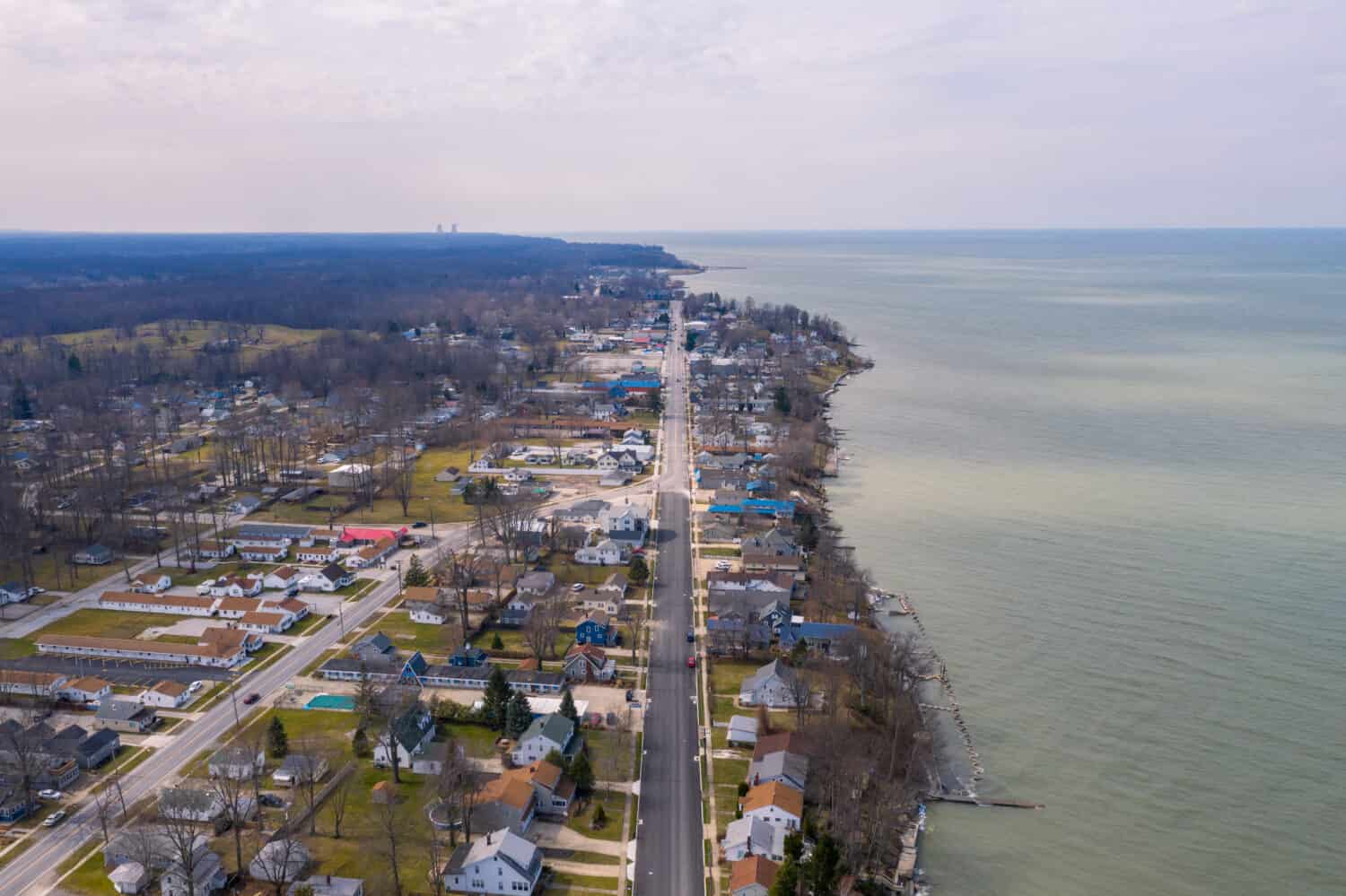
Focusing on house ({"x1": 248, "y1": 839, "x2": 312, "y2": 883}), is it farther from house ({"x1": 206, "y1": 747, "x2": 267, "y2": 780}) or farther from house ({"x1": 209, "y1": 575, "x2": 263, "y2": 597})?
house ({"x1": 209, "y1": 575, "x2": 263, "y2": 597})

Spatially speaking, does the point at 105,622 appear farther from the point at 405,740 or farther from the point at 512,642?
the point at 405,740

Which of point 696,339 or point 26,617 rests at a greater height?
point 696,339

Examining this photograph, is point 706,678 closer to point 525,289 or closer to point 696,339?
point 696,339

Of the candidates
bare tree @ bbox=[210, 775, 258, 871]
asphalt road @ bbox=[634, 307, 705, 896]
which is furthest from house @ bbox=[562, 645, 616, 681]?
bare tree @ bbox=[210, 775, 258, 871]

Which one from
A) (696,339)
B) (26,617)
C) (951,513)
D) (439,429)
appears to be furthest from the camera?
(696,339)

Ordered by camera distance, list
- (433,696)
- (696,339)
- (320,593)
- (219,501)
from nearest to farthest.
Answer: (433,696)
(320,593)
(219,501)
(696,339)

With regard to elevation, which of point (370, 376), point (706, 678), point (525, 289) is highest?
point (525, 289)

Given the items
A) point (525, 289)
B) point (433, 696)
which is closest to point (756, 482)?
point (433, 696)

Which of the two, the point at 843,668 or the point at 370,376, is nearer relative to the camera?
the point at 843,668
